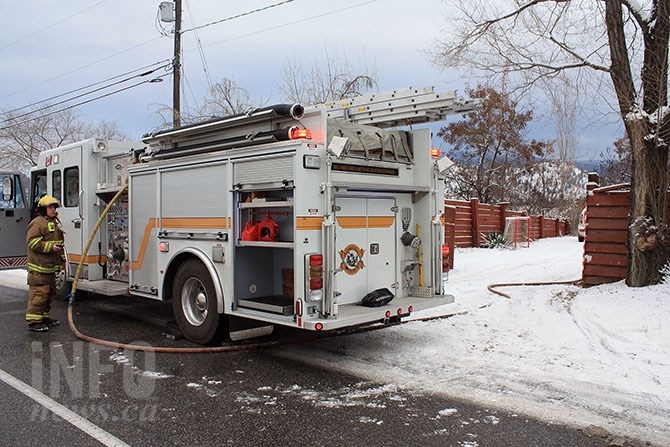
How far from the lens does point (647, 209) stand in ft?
27.0

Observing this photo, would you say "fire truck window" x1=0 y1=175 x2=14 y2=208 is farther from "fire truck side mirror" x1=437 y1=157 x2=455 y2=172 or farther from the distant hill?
the distant hill

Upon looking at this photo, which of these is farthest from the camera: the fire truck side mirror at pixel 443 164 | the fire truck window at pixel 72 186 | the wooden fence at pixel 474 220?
the wooden fence at pixel 474 220

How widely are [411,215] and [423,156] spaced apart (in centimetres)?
75

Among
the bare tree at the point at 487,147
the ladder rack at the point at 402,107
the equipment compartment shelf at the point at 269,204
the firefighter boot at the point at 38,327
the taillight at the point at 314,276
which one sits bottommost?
the firefighter boot at the point at 38,327

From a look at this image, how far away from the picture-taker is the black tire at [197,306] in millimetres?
6637

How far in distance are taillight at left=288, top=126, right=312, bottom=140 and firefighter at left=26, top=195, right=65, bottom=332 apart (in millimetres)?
4244

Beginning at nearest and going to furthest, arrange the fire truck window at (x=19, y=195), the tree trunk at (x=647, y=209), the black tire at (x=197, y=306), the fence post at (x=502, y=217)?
1. the black tire at (x=197, y=306)
2. the tree trunk at (x=647, y=209)
3. the fire truck window at (x=19, y=195)
4. the fence post at (x=502, y=217)

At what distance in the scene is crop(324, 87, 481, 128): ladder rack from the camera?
6.40 meters

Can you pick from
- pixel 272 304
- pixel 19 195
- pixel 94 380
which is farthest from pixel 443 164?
pixel 19 195

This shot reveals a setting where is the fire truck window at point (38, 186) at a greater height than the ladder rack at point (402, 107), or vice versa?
the ladder rack at point (402, 107)

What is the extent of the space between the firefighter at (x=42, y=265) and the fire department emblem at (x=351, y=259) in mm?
4347

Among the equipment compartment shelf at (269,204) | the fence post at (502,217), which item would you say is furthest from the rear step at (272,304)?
the fence post at (502,217)

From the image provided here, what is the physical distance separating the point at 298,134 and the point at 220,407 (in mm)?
2761

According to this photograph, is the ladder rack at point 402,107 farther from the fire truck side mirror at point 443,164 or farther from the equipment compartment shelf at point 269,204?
the equipment compartment shelf at point 269,204
